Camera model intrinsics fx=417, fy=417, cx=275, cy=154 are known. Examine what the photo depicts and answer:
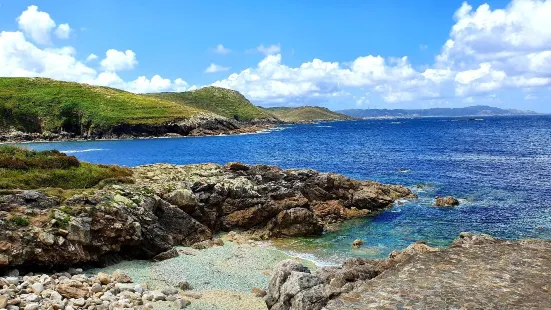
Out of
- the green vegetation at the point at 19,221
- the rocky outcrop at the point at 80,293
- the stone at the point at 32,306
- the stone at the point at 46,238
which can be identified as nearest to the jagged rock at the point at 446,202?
the rocky outcrop at the point at 80,293

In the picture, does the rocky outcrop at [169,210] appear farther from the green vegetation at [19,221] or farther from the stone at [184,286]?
the stone at [184,286]

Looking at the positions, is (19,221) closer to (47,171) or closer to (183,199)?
(47,171)

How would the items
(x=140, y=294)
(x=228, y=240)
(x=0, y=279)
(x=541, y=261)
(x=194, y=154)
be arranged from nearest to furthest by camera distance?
(x=541, y=261) → (x=0, y=279) → (x=140, y=294) → (x=228, y=240) → (x=194, y=154)

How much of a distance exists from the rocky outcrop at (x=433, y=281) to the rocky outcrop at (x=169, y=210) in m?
12.8

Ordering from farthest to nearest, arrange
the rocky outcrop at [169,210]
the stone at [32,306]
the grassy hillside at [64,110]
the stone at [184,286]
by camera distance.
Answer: the grassy hillside at [64,110], the rocky outcrop at [169,210], the stone at [184,286], the stone at [32,306]

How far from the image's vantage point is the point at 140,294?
70.1ft

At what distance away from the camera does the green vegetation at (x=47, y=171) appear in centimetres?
3144

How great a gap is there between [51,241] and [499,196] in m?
49.3

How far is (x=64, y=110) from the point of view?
169125 mm

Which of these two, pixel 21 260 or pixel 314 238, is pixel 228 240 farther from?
pixel 21 260

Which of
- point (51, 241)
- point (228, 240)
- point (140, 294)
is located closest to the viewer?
point (140, 294)

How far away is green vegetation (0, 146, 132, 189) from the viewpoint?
31436 mm

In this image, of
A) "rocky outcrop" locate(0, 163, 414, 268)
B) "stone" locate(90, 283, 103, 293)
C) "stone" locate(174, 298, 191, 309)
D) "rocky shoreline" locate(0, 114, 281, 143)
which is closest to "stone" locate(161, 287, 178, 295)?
"stone" locate(174, 298, 191, 309)

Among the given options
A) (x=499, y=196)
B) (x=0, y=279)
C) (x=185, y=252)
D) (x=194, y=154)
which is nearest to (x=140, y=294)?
(x=0, y=279)
